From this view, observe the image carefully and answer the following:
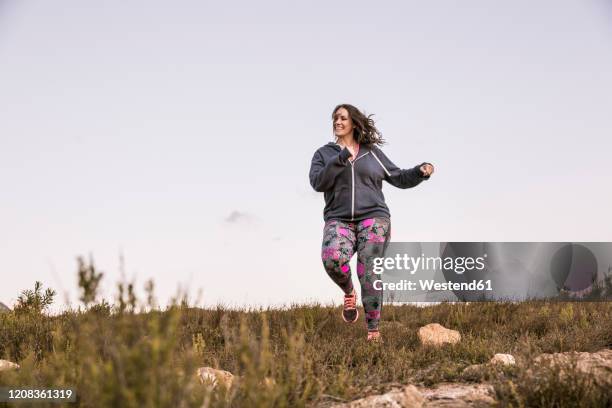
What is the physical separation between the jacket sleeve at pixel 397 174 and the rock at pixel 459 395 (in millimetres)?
2662

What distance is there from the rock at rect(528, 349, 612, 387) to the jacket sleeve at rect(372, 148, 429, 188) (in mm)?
2323

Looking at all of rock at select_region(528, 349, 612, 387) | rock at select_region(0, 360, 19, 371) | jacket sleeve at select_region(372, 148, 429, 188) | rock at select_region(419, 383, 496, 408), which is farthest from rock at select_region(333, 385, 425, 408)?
jacket sleeve at select_region(372, 148, 429, 188)

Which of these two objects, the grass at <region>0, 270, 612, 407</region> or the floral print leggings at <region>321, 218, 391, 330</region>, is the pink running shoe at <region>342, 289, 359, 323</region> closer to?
the grass at <region>0, 270, 612, 407</region>

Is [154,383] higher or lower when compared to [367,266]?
lower

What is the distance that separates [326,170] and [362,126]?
78cm

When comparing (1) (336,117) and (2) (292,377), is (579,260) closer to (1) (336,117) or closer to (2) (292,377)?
(1) (336,117)

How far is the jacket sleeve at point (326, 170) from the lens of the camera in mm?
5809

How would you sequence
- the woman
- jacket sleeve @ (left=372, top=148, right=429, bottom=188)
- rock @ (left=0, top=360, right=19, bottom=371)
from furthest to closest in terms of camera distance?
jacket sleeve @ (left=372, top=148, right=429, bottom=188), the woman, rock @ (left=0, top=360, right=19, bottom=371)

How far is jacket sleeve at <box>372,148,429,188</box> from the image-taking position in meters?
6.27

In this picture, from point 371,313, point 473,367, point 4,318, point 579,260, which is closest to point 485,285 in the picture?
point 579,260

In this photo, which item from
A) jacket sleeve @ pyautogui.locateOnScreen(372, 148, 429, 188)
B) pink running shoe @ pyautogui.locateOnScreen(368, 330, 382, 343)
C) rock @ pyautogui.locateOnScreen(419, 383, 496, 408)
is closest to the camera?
rock @ pyautogui.locateOnScreen(419, 383, 496, 408)

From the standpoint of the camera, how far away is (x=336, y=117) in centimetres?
641

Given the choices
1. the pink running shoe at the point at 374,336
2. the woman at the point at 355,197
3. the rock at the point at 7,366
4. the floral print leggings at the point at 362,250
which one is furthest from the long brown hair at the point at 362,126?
the rock at the point at 7,366

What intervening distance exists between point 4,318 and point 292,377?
6.01m
